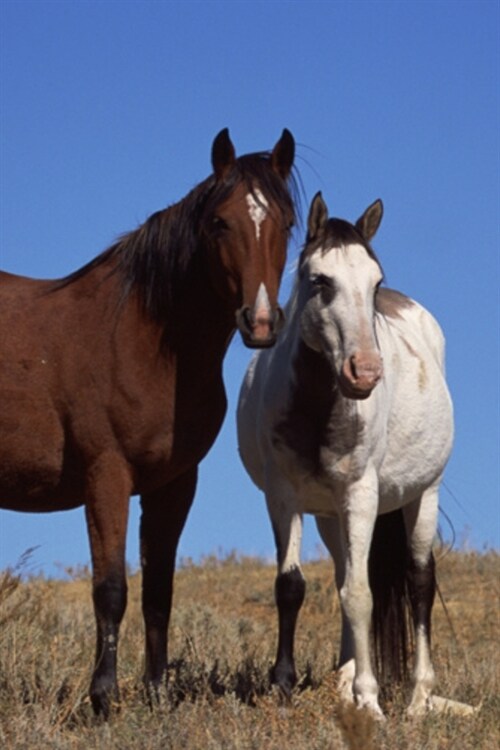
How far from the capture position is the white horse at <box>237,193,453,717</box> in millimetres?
6918

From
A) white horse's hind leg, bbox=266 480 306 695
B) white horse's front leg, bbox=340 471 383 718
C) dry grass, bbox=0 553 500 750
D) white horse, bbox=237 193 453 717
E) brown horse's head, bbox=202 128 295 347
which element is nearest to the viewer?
dry grass, bbox=0 553 500 750

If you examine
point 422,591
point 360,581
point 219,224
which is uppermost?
point 219,224

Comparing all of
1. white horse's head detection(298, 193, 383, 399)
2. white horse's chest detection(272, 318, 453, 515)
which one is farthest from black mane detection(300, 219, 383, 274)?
white horse's chest detection(272, 318, 453, 515)

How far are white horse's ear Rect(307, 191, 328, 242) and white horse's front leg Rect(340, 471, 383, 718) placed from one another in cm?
124

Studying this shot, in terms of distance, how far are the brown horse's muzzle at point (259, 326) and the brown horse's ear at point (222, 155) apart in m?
0.88

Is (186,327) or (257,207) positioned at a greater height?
(257,207)

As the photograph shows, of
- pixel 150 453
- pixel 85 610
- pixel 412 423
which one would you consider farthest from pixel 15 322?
pixel 85 610

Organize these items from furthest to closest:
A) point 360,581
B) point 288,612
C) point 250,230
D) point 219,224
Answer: point 288,612, point 360,581, point 219,224, point 250,230

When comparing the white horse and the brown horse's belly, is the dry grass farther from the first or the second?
the brown horse's belly

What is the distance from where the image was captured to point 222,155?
270 inches

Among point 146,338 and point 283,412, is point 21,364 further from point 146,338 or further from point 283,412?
point 283,412

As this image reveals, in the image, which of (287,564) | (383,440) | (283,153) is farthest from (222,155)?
(287,564)

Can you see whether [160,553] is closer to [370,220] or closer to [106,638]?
[106,638]

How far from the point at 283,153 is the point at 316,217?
410 mm
